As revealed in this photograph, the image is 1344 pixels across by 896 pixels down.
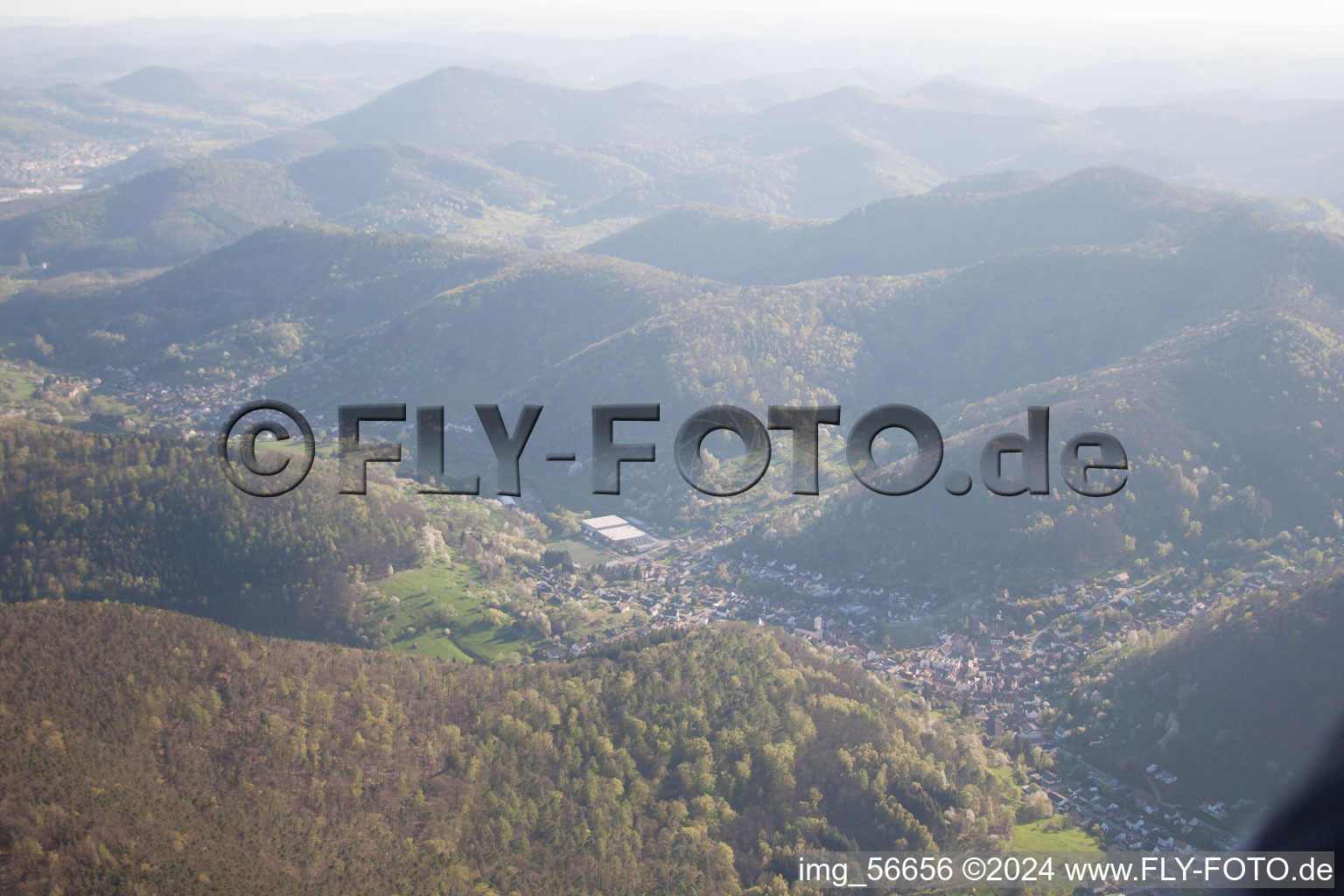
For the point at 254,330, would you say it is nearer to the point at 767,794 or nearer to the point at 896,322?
the point at 896,322

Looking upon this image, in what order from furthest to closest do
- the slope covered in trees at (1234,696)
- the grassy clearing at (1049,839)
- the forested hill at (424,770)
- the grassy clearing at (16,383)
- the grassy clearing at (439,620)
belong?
1. the grassy clearing at (16,383)
2. the grassy clearing at (439,620)
3. the slope covered in trees at (1234,696)
4. the grassy clearing at (1049,839)
5. the forested hill at (424,770)

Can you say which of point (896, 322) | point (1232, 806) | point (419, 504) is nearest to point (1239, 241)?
point (896, 322)

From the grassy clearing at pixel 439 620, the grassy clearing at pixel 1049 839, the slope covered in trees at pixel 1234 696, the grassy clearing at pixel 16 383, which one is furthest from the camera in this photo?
the grassy clearing at pixel 16 383

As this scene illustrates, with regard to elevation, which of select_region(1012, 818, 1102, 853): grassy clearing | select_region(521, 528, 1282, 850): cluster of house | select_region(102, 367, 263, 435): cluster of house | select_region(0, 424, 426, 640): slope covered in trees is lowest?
select_region(1012, 818, 1102, 853): grassy clearing

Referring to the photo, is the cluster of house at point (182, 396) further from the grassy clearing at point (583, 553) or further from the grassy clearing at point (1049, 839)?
the grassy clearing at point (1049, 839)

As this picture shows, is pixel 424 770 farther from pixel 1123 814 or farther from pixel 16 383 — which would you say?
pixel 16 383

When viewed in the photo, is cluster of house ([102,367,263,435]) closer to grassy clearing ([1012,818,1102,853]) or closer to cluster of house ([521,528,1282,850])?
cluster of house ([521,528,1282,850])

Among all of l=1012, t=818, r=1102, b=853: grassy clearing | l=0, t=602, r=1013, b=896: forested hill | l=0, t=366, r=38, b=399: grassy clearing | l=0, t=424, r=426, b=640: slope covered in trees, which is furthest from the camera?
l=0, t=366, r=38, b=399: grassy clearing

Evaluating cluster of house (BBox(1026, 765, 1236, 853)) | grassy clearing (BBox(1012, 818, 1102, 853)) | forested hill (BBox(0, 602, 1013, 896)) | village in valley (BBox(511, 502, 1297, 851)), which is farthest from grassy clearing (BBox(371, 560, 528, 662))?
cluster of house (BBox(1026, 765, 1236, 853))

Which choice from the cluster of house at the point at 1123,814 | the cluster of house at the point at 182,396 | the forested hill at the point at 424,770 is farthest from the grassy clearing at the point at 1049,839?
the cluster of house at the point at 182,396
